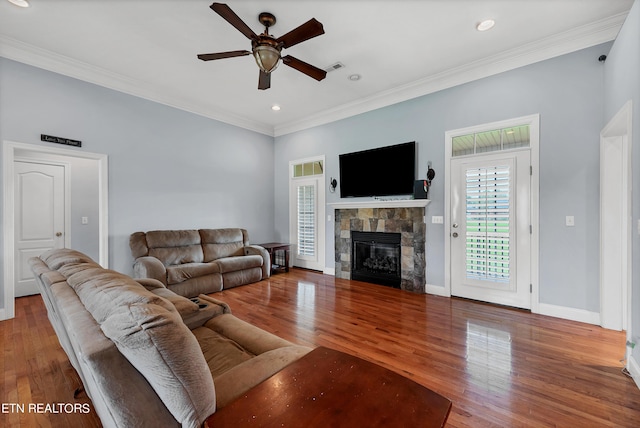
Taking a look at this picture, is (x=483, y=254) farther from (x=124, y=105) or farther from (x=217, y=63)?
(x=124, y=105)

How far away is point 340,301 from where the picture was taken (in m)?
3.73

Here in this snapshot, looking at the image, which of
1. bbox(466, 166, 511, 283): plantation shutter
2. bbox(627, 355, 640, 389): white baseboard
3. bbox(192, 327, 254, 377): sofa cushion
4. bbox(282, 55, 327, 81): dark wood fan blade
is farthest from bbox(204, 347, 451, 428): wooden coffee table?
bbox(466, 166, 511, 283): plantation shutter

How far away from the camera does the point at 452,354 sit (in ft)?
7.74

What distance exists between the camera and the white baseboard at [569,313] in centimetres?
295

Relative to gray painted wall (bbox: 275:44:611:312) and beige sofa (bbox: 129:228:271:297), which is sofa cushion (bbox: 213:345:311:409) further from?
gray painted wall (bbox: 275:44:611:312)

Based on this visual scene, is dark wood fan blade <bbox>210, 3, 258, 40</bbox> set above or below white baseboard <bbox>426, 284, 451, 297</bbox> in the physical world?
above

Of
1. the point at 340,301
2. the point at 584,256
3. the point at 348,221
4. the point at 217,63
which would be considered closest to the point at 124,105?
the point at 217,63

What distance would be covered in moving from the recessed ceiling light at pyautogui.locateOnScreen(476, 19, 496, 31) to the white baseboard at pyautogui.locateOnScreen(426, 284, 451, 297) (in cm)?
324

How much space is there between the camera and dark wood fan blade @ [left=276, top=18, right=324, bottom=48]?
2239 millimetres

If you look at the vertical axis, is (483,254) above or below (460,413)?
above

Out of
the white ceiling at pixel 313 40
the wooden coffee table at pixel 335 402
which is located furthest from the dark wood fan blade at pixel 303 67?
the wooden coffee table at pixel 335 402

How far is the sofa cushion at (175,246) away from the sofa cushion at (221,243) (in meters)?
0.12

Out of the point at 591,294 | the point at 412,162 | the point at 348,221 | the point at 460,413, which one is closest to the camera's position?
the point at 460,413

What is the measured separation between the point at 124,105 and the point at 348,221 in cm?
398
